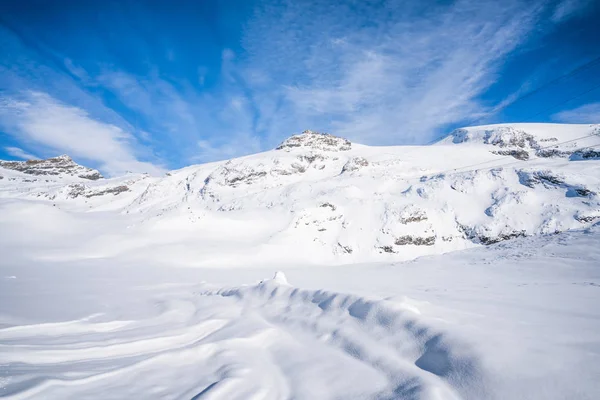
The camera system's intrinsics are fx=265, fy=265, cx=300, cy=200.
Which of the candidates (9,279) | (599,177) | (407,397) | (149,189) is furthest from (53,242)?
(599,177)

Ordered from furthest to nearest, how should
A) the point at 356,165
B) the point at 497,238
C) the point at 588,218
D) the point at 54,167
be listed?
the point at 54,167
the point at 356,165
the point at 497,238
the point at 588,218

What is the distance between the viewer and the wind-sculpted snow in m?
2.09

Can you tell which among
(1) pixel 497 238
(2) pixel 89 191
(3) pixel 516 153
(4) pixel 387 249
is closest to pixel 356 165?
(4) pixel 387 249

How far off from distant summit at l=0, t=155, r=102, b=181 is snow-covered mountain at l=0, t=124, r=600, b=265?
48.8 metres

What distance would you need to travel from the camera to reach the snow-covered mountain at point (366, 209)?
22078 millimetres

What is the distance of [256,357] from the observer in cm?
292

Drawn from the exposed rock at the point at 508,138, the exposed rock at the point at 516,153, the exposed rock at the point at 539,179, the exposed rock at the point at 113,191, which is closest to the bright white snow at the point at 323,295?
the exposed rock at the point at 539,179

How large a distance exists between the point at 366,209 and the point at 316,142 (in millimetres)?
32483

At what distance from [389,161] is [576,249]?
104 feet

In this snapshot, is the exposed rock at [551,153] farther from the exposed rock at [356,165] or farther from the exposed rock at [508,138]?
the exposed rock at [356,165]

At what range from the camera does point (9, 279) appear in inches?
416

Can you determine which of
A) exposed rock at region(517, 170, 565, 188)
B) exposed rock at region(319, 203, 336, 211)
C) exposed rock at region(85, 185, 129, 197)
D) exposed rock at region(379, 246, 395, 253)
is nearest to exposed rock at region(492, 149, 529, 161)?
exposed rock at region(517, 170, 565, 188)

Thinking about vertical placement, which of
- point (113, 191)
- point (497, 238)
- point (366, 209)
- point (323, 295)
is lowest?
point (497, 238)

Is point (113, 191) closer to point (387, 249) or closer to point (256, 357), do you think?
point (387, 249)
